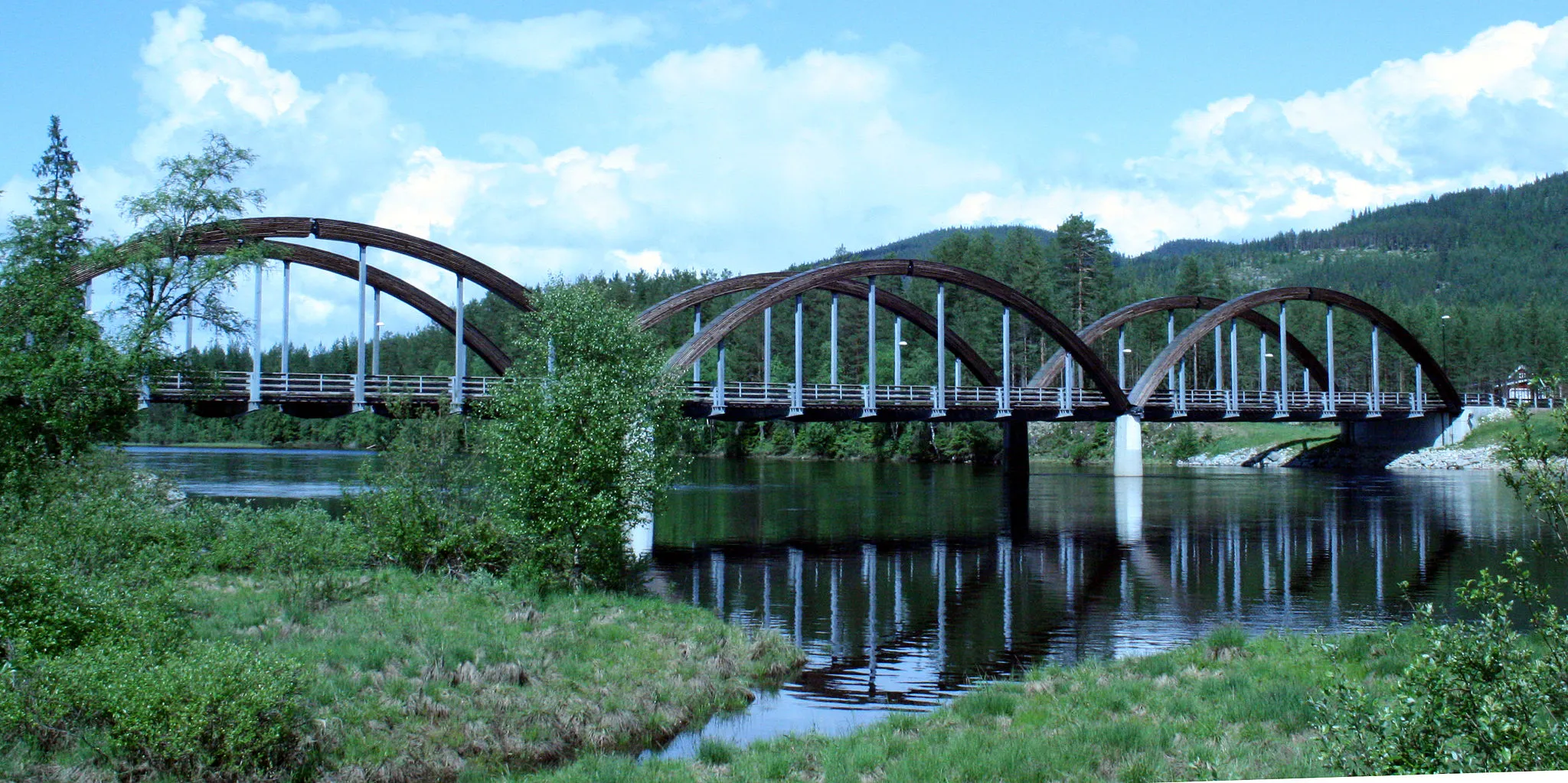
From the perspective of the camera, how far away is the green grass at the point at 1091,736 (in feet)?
38.2

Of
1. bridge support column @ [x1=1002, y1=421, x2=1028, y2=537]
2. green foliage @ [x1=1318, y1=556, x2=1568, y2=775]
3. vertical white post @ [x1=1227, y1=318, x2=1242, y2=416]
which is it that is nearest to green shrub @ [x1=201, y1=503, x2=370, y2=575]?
green foliage @ [x1=1318, y1=556, x2=1568, y2=775]

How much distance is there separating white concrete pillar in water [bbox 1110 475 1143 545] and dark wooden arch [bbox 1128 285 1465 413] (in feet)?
18.6

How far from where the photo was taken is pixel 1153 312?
81.4 m

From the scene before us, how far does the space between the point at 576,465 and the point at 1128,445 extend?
178 feet

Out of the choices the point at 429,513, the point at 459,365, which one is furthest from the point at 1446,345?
the point at 429,513

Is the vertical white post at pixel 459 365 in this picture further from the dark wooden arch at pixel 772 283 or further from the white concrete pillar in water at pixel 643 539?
the white concrete pillar in water at pixel 643 539

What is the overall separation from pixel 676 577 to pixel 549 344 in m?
7.28

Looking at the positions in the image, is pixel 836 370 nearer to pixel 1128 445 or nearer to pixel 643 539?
pixel 1128 445

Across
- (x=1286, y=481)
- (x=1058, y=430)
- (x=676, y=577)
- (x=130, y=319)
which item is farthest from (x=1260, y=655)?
(x=1058, y=430)

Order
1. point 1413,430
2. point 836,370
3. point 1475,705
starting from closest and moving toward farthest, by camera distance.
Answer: point 1475,705 < point 836,370 < point 1413,430

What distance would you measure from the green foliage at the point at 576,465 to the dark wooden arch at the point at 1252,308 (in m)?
51.5

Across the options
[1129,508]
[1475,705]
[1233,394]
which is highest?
[1233,394]

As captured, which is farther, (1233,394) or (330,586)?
(1233,394)

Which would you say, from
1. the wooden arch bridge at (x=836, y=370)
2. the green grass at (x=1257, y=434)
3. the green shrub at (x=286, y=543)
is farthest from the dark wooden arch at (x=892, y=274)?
the green grass at (x=1257, y=434)
